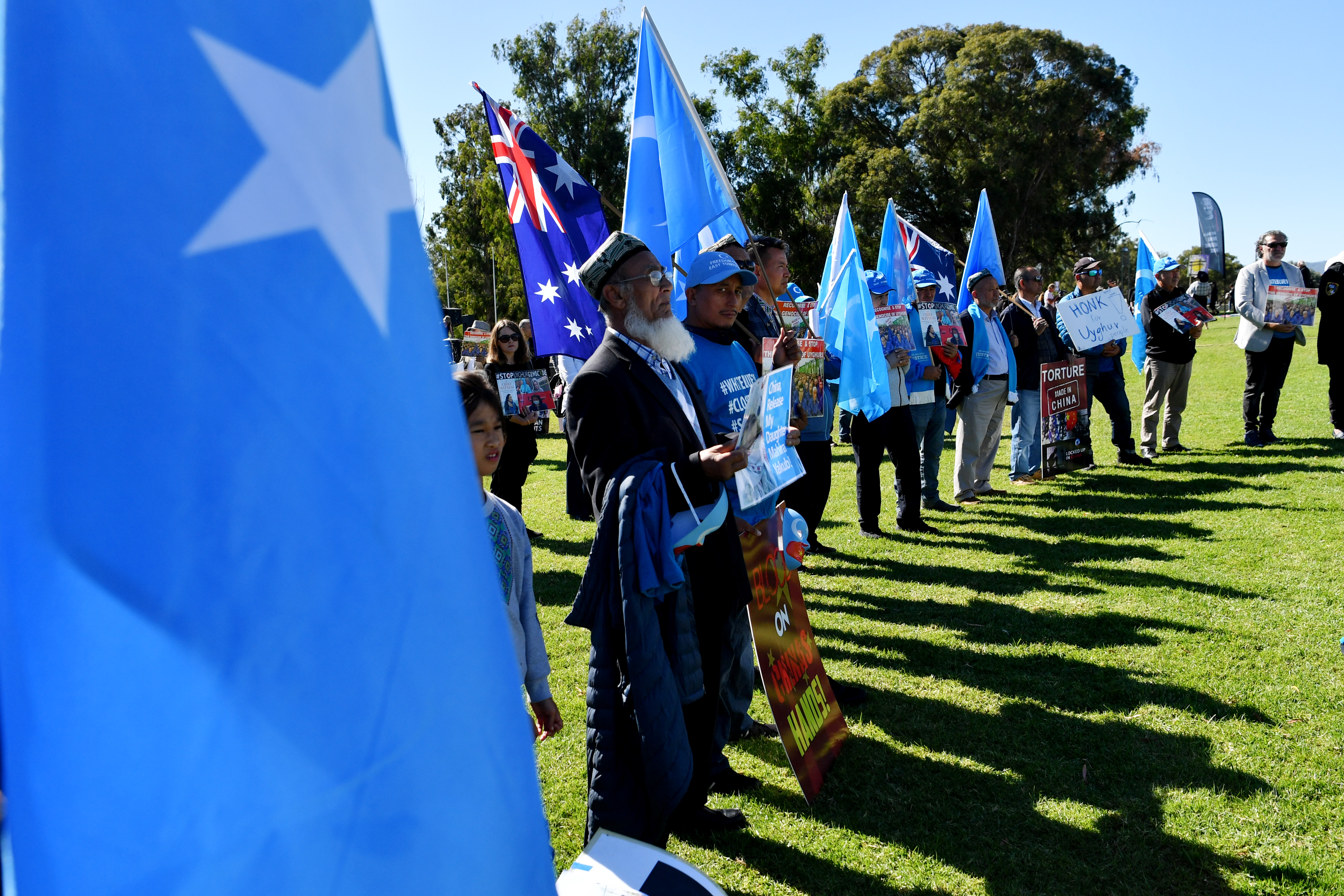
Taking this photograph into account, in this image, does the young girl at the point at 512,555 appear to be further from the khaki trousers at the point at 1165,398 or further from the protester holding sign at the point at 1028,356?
the khaki trousers at the point at 1165,398

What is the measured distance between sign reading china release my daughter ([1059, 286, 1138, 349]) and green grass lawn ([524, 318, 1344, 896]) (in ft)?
7.80

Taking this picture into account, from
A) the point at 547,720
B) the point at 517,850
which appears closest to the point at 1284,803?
the point at 547,720

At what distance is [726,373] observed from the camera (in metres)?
4.24

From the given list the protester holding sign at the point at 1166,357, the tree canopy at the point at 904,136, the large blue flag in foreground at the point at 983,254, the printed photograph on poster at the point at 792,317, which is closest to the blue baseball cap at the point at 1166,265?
the protester holding sign at the point at 1166,357

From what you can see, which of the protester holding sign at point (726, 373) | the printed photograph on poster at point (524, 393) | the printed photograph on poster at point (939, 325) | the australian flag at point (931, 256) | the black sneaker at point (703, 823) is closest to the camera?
the black sneaker at point (703, 823)

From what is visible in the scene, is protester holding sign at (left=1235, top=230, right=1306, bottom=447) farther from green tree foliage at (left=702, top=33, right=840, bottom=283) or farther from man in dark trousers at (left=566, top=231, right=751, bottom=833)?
green tree foliage at (left=702, top=33, right=840, bottom=283)

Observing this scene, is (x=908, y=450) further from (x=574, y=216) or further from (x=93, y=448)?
(x=93, y=448)

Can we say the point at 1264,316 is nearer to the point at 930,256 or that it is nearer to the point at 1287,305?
the point at 1287,305

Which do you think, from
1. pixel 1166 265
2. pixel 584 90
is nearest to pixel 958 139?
pixel 584 90

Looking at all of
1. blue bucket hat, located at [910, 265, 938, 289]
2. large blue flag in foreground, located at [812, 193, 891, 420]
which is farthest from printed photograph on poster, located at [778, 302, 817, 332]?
blue bucket hat, located at [910, 265, 938, 289]

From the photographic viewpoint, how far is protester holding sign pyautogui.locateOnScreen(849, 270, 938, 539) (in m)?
8.07

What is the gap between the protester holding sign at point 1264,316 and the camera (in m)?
10.8

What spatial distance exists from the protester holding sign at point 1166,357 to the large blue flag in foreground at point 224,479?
1180 centimetres

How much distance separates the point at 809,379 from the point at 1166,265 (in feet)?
26.8
